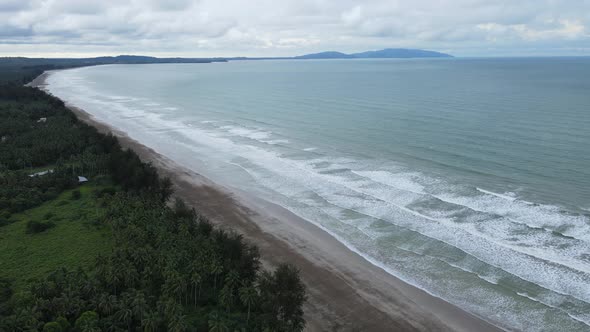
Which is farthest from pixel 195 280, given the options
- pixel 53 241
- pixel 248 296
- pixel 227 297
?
pixel 53 241

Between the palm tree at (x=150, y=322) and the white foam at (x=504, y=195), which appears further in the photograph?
the white foam at (x=504, y=195)

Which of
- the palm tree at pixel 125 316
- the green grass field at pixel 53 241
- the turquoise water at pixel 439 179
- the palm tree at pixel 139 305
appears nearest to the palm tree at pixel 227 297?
the palm tree at pixel 139 305

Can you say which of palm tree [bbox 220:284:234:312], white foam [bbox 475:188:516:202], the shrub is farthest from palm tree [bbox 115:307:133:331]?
white foam [bbox 475:188:516:202]

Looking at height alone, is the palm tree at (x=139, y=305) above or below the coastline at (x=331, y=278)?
above

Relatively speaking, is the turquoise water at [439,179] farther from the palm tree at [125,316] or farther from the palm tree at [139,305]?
the palm tree at [125,316]

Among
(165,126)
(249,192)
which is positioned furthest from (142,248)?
(165,126)

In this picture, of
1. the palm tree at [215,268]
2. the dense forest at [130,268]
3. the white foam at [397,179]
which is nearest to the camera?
the dense forest at [130,268]

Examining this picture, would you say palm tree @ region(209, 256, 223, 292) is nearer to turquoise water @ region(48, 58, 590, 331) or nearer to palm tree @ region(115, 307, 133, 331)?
palm tree @ region(115, 307, 133, 331)

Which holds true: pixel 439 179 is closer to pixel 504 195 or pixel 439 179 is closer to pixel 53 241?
pixel 504 195
